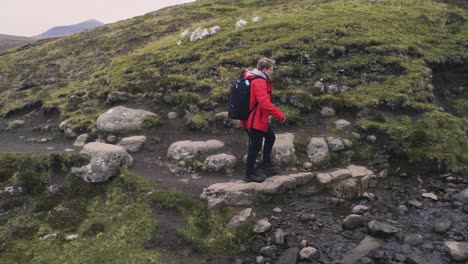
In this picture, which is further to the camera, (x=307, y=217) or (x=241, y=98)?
(x=241, y=98)

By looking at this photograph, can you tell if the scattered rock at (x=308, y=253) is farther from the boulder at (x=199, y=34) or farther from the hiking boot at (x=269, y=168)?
the boulder at (x=199, y=34)

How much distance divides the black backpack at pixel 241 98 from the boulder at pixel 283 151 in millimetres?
2396

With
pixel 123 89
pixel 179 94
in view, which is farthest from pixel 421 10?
pixel 123 89

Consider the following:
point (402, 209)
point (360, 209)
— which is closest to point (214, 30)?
point (360, 209)

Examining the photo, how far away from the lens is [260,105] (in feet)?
39.6

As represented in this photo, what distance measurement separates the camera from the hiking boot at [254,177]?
12.8 meters

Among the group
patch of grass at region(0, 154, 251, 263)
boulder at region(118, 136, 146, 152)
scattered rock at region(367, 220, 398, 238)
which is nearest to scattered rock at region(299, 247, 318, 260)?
patch of grass at region(0, 154, 251, 263)

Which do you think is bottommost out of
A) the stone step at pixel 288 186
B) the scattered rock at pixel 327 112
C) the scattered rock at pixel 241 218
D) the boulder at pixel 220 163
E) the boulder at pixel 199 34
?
the scattered rock at pixel 241 218

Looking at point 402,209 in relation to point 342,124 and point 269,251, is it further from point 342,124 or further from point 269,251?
point 342,124

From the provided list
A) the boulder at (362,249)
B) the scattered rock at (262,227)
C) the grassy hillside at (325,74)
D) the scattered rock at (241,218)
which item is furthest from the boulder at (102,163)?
the boulder at (362,249)

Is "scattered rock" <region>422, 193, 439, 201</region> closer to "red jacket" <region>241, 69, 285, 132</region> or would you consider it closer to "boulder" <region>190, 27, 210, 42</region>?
"red jacket" <region>241, 69, 285, 132</region>

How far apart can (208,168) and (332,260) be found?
19.6ft

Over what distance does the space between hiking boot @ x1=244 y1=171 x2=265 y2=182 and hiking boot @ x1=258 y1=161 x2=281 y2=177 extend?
384mm

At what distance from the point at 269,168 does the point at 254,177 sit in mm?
835
